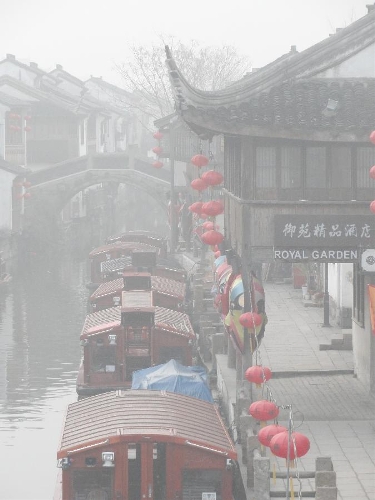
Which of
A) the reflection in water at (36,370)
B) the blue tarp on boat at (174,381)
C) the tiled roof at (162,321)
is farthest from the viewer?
the tiled roof at (162,321)

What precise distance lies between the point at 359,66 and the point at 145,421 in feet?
33.6

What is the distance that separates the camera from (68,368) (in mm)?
34312

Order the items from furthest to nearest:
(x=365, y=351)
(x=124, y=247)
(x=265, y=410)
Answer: (x=124, y=247), (x=365, y=351), (x=265, y=410)

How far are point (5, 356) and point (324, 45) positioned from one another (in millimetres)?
16714

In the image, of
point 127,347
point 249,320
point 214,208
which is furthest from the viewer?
point 127,347

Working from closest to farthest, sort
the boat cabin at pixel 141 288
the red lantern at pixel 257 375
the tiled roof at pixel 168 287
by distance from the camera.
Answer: the red lantern at pixel 257 375, the boat cabin at pixel 141 288, the tiled roof at pixel 168 287

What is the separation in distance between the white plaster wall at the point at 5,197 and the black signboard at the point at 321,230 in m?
38.2

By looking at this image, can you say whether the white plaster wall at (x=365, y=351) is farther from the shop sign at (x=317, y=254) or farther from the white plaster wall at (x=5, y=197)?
the white plaster wall at (x=5, y=197)

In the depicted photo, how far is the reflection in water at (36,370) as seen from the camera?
2411cm

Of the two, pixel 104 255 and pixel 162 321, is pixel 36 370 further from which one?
pixel 104 255

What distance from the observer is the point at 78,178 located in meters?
63.2

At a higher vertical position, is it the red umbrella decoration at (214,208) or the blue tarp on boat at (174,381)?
the red umbrella decoration at (214,208)

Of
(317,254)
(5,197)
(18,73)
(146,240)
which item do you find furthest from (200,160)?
(18,73)

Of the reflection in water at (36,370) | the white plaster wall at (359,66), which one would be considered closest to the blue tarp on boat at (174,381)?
the reflection in water at (36,370)
